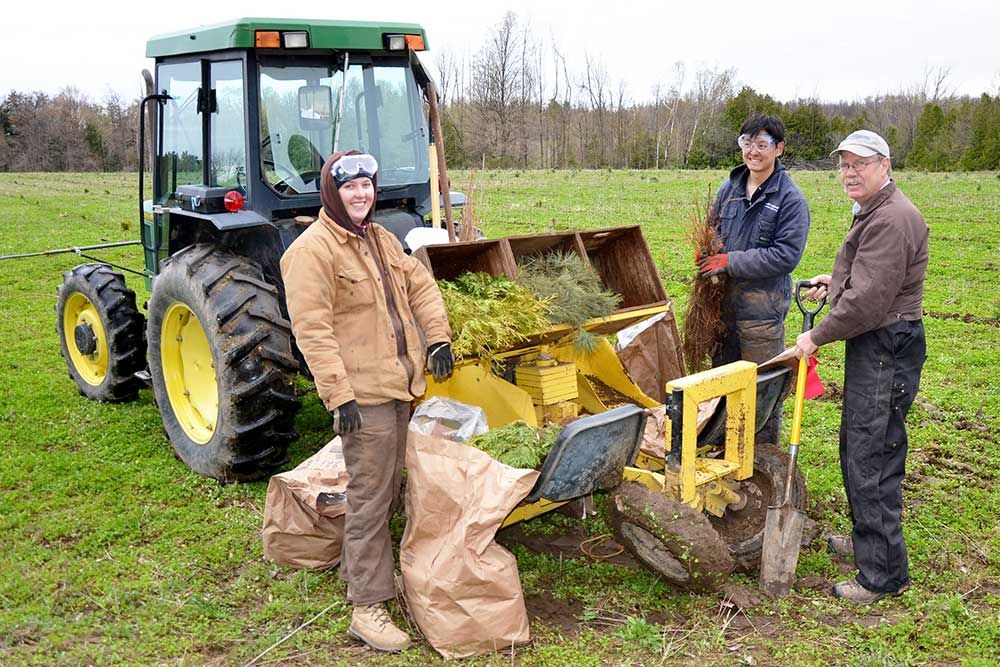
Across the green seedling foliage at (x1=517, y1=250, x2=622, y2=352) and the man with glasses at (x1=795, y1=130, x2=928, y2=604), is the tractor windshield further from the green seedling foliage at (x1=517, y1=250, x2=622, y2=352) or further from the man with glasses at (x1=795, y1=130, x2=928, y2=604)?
the man with glasses at (x1=795, y1=130, x2=928, y2=604)

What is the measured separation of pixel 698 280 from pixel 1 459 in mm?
4452

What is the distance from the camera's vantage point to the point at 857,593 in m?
3.79

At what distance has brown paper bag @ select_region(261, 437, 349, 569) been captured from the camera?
400cm

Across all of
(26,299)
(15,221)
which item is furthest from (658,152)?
(26,299)

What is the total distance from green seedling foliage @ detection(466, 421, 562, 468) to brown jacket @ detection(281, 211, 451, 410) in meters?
0.38

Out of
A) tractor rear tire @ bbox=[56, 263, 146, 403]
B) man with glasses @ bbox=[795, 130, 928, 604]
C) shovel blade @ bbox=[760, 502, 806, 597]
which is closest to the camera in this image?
man with glasses @ bbox=[795, 130, 928, 604]

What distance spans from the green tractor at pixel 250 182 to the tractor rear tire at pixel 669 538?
2.04 metres

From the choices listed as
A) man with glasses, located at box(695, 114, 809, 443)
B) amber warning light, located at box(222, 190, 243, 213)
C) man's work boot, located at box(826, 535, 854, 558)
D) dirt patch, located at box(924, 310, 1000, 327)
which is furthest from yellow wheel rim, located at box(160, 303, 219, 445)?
dirt patch, located at box(924, 310, 1000, 327)

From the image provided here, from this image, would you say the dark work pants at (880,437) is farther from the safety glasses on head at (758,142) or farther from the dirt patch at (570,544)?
the safety glasses on head at (758,142)

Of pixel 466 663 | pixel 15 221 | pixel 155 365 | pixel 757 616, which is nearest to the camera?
pixel 466 663

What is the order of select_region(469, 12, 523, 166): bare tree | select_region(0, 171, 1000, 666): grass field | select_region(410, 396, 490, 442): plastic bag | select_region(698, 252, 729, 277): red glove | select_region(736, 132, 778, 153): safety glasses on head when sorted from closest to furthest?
1. select_region(0, 171, 1000, 666): grass field
2. select_region(410, 396, 490, 442): plastic bag
3. select_region(736, 132, 778, 153): safety glasses on head
4. select_region(698, 252, 729, 277): red glove
5. select_region(469, 12, 523, 166): bare tree

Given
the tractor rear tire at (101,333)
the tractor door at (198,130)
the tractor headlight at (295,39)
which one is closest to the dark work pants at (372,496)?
the tractor door at (198,130)

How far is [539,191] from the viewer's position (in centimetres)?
2262

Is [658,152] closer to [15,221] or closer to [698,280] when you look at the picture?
[15,221]
